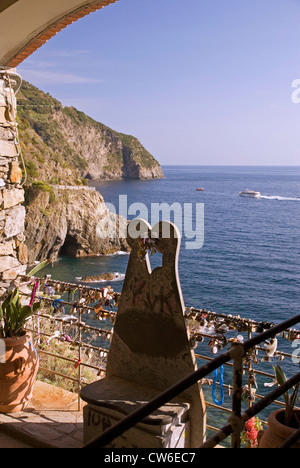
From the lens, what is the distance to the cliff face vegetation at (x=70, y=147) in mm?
45375

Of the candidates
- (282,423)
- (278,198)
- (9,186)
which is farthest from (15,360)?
(278,198)

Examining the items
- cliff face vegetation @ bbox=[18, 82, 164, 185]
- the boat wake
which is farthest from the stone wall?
the boat wake

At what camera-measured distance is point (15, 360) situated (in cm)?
374

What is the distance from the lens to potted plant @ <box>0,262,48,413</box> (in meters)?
3.73

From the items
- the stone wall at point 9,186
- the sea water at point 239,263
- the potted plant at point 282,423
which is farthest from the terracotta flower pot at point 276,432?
the sea water at point 239,263

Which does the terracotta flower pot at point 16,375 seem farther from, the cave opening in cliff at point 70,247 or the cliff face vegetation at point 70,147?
the cave opening in cliff at point 70,247

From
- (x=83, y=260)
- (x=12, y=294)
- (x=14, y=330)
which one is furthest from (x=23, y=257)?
(x=83, y=260)

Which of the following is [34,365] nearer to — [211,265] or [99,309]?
[99,309]

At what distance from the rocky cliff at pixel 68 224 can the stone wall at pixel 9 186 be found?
31.8m

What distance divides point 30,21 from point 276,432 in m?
3.41

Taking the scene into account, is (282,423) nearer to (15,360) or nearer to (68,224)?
(15,360)

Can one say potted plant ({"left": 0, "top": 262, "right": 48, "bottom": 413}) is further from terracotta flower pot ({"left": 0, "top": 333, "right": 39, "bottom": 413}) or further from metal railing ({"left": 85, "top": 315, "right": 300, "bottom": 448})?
metal railing ({"left": 85, "top": 315, "right": 300, "bottom": 448})

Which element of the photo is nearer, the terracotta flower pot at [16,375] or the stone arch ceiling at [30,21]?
the stone arch ceiling at [30,21]

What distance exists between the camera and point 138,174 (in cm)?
11775
